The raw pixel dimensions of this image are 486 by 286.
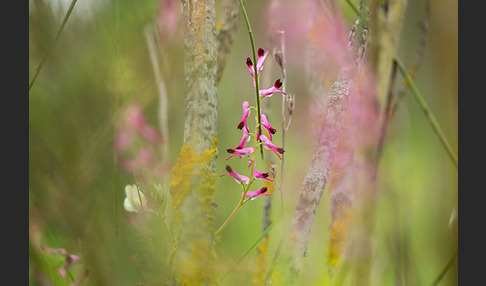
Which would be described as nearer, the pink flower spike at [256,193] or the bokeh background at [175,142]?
the bokeh background at [175,142]

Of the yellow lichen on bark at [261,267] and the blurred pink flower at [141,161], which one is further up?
the blurred pink flower at [141,161]

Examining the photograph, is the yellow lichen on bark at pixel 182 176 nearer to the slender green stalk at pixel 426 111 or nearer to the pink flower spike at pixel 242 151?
the pink flower spike at pixel 242 151

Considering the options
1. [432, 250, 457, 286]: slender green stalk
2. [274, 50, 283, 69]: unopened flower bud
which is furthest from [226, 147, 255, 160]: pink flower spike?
[432, 250, 457, 286]: slender green stalk

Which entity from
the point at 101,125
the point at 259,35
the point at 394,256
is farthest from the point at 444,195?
the point at 101,125

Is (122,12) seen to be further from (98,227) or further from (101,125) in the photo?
(98,227)

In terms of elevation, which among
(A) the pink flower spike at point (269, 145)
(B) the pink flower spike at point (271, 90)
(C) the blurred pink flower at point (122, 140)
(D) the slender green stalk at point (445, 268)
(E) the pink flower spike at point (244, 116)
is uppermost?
(B) the pink flower spike at point (271, 90)

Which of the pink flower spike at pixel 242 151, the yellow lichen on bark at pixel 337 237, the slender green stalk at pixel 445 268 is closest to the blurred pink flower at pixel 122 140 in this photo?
the pink flower spike at pixel 242 151

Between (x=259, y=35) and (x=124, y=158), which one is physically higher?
(x=259, y=35)

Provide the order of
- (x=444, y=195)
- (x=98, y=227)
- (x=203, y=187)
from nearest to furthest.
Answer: (x=98, y=227) → (x=203, y=187) → (x=444, y=195)
